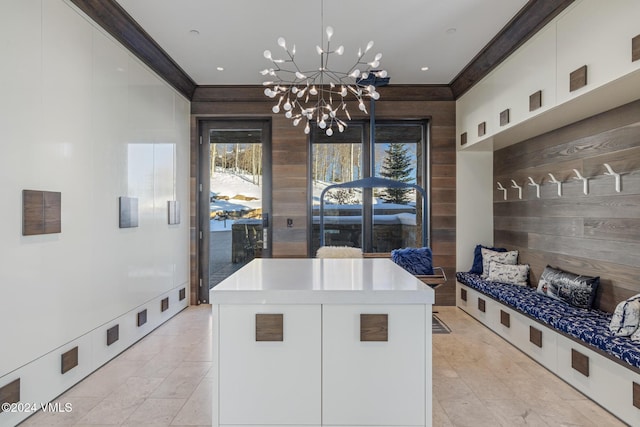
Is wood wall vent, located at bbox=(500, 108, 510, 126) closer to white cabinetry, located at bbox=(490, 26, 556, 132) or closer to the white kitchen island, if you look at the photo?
white cabinetry, located at bbox=(490, 26, 556, 132)

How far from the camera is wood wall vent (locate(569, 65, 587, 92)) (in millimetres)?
2248

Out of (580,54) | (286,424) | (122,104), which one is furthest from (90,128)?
(580,54)

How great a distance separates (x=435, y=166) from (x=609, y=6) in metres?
2.48

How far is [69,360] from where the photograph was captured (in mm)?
2365

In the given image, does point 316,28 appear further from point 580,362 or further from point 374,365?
point 580,362

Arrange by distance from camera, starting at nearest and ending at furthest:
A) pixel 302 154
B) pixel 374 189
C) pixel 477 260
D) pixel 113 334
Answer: pixel 113 334
pixel 477 260
pixel 302 154
pixel 374 189

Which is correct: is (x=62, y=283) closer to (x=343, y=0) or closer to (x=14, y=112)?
(x=14, y=112)

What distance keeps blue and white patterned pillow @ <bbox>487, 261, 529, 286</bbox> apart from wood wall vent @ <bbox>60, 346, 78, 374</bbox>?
3966 mm

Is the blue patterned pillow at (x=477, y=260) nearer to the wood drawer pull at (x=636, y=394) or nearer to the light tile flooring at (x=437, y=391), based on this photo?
the light tile flooring at (x=437, y=391)

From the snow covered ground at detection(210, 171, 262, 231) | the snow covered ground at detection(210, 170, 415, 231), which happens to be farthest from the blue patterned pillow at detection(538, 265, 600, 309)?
the snow covered ground at detection(210, 171, 262, 231)

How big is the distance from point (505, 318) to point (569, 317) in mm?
790

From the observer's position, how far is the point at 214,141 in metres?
4.66

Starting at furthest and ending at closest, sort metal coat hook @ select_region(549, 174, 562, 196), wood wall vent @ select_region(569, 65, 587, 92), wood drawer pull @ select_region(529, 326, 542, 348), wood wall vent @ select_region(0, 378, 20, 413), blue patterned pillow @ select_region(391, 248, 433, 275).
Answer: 1. blue patterned pillow @ select_region(391, 248, 433, 275)
2. metal coat hook @ select_region(549, 174, 562, 196)
3. wood drawer pull @ select_region(529, 326, 542, 348)
4. wood wall vent @ select_region(569, 65, 587, 92)
5. wood wall vent @ select_region(0, 378, 20, 413)

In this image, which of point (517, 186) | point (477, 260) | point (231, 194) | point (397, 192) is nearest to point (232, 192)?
point (231, 194)
